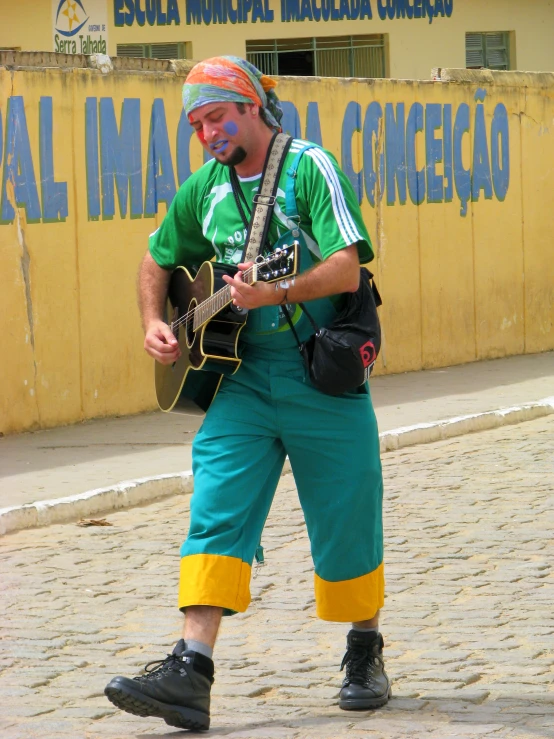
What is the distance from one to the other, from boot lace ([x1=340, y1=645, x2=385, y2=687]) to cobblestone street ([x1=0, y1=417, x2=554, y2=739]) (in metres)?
0.11

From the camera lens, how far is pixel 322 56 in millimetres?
26062

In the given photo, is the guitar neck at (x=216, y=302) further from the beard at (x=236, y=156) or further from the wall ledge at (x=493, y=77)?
the wall ledge at (x=493, y=77)

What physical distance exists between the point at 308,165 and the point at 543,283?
448 inches

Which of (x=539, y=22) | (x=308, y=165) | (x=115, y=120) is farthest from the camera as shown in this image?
(x=539, y=22)

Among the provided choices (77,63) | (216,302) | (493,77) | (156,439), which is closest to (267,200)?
(216,302)

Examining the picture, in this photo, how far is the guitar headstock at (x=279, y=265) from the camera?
4.45 metres

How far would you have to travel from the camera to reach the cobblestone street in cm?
478

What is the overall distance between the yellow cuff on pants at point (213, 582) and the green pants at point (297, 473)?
1cm

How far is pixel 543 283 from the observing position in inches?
619

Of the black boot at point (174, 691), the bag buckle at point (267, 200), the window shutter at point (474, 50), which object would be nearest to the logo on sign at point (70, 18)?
the window shutter at point (474, 50)

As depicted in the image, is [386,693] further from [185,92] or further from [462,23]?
[462,23]

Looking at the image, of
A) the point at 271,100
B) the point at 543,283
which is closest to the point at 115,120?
the point at 543,283

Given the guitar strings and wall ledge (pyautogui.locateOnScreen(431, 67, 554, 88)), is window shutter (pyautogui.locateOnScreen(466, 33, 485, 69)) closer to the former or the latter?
wall ledge (pyautogui.locateOnScreen(431, 67, 554, 88))

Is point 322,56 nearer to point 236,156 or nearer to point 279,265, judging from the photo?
point 236,156
